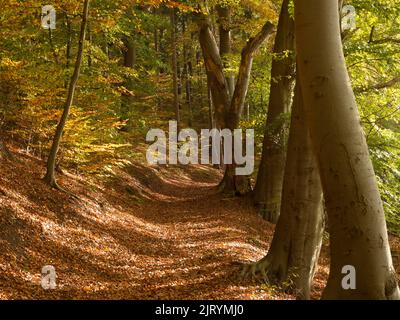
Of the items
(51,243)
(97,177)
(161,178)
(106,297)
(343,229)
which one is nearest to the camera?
(343,229)

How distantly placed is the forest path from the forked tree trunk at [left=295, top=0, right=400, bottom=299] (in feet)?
7.00

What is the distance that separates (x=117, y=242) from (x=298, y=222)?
424 cm

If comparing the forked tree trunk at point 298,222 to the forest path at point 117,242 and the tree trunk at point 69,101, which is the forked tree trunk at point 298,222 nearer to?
the forest path at point 117,242

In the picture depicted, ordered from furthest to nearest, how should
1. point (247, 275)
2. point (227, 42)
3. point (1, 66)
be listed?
point (227, 42) < point (1, 66) < point (247, 275)

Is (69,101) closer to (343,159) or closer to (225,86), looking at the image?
(343,159)

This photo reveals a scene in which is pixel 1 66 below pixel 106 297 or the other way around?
the other way around

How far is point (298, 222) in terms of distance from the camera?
6.51 m

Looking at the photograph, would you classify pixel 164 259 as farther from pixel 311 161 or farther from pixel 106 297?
pixel 311 161

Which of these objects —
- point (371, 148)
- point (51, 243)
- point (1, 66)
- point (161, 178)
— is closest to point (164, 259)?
point (51, 243)

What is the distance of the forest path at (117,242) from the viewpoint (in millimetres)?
6297

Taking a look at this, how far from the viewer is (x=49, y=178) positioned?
9945 millimetres

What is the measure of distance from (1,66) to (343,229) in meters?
8.36

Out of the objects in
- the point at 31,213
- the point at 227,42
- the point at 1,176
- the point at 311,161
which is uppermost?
the point at 227,42

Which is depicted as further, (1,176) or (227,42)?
(227,42)
